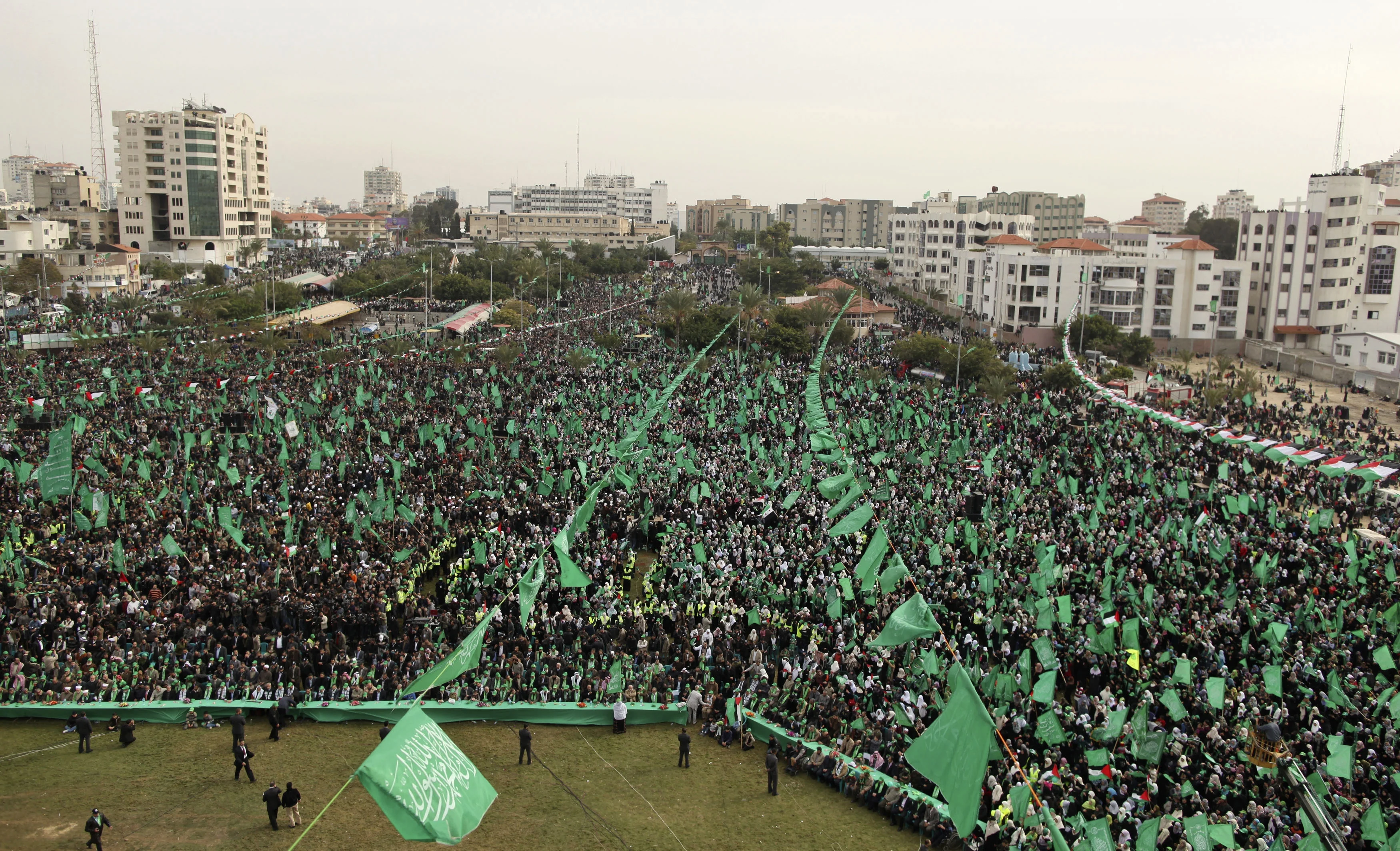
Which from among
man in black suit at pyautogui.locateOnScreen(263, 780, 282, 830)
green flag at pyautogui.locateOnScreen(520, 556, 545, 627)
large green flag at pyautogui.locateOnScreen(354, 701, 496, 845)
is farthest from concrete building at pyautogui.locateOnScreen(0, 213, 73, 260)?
large green flag at pyautogui.locateOnScreen(354, 701, 496, 845)

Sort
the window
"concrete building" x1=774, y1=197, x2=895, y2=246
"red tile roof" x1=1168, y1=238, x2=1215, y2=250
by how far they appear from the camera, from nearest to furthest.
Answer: "red tile roof" x1=1168, y1=238, x2=1215, y2=250
the window
"concrete building" x1=774, y1=197, x2=895, y2=246

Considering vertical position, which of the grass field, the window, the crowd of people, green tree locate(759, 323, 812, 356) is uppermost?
the window

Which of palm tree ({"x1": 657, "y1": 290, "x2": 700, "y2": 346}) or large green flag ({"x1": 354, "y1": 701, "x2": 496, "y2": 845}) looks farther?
palm tree ({"x1": 657, "y1": 290, "x2": 700, "y2": 346})

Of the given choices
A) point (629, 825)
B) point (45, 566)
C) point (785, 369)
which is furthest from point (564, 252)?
point (629, 825)

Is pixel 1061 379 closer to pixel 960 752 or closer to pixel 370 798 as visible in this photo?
pixel 370 798

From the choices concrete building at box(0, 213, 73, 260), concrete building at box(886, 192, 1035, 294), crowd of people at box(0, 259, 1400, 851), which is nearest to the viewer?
crowd of people at box(0, 259, 1400, 851)

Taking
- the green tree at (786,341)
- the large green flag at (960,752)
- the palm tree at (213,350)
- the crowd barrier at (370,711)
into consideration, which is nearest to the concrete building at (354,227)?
the palm tree at (213,350)

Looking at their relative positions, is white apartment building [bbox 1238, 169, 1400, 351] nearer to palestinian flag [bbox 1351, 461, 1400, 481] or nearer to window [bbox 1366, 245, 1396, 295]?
window [bbox 1366, 245, 1396, 295]
